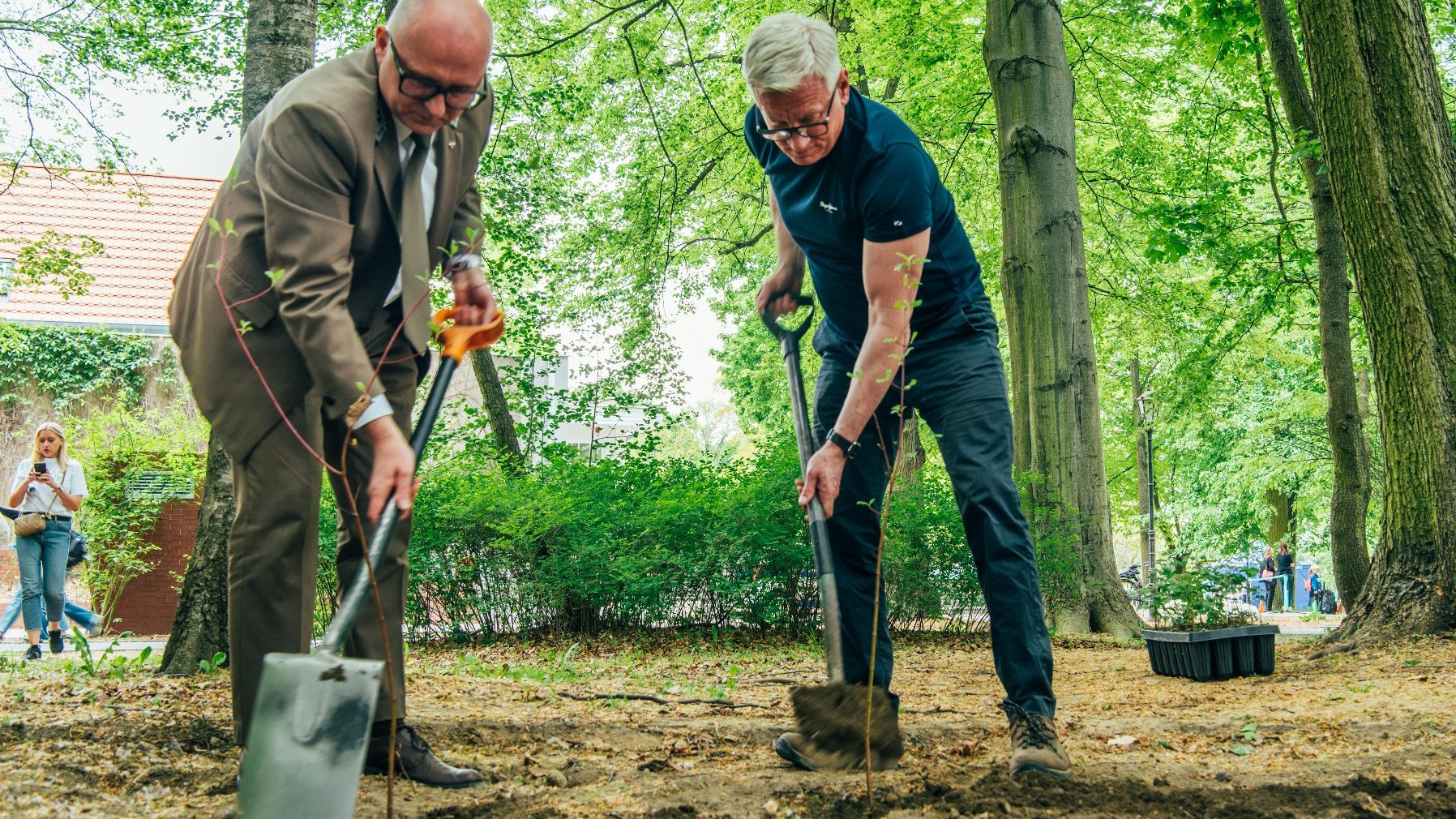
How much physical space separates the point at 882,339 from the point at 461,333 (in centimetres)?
111

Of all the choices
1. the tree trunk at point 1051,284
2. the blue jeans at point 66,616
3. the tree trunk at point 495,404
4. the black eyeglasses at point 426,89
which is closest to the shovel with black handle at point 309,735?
the black eyeglasses at point 426,89

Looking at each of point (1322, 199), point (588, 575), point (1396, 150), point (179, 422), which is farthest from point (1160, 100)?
point (179, 422)

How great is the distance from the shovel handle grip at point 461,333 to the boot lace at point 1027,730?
1.68m

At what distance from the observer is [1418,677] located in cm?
437

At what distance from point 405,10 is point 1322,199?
31.2 feet

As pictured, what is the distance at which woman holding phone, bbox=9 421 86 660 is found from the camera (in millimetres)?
7977

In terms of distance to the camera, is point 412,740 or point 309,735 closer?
point 309,735

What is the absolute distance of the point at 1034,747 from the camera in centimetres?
262

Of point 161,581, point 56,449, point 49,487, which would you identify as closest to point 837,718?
point 49,487

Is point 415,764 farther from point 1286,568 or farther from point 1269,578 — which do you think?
point 1286,568

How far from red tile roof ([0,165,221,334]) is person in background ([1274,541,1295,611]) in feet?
84.0

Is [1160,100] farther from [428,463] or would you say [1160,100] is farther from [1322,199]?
[428,463]

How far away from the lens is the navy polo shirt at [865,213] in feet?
9.15

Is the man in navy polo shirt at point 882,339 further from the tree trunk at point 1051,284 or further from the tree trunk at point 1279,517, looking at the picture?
the tree trunk at point 1279,517
